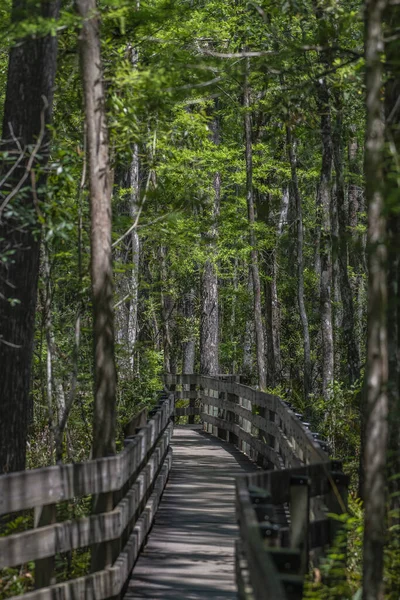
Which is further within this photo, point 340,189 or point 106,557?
point 340,189

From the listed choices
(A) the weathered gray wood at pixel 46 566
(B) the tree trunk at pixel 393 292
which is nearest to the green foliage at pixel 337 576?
(B) the tree trunk at pixel 393 292

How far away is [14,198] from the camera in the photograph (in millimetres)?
10930

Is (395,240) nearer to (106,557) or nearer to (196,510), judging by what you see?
(106,557)

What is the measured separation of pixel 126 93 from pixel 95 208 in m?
1.92

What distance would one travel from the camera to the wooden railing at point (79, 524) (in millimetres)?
7172

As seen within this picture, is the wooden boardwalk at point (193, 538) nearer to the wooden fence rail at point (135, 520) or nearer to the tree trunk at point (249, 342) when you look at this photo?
the wooden fence rail at point (135, 520)

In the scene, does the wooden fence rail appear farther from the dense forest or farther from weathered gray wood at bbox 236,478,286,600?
the dense forest

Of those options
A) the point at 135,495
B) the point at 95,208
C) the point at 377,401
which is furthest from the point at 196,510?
the point at 377,401

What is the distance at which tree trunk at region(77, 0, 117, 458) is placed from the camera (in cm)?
1020

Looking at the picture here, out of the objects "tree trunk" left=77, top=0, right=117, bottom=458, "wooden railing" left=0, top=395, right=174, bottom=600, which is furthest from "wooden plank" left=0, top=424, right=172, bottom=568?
"tree trunk" left=77, top=0, right=117, bottom=458

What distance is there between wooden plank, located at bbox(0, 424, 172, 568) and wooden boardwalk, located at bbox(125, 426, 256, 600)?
0.60 metres

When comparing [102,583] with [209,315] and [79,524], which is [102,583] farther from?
[209,315]

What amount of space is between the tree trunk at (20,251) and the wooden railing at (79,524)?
153cm

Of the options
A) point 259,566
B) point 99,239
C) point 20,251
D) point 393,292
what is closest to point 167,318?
point 20,251
